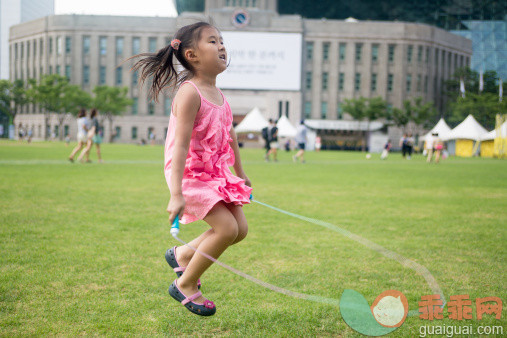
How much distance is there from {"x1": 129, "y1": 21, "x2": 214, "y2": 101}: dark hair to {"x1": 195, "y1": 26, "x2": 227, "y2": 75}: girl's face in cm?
4

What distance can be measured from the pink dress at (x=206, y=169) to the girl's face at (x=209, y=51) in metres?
0.19

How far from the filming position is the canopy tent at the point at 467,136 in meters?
42.5

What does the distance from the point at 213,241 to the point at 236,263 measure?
1542 millimetres

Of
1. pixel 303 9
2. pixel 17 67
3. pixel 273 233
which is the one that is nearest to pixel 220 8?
pixel 303 9

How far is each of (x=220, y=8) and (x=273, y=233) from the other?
226 ft

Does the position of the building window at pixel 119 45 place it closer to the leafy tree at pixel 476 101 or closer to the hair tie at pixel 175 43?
the leafy tree at pixel 476 101

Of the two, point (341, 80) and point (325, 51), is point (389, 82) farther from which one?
point (325, 51)

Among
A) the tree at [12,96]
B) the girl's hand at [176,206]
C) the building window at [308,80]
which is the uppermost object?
the building window at [308,80]

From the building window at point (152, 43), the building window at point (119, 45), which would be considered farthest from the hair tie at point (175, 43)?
the building window at point (119, 45)

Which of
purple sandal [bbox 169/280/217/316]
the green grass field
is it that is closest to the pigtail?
purple sandal [bbox 169/280/217/316]

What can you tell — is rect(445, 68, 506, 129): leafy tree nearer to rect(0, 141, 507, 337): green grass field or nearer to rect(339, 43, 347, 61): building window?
rect(339, 43, 347, 61): building window

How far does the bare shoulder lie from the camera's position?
2938 millimetres

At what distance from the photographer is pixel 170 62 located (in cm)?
333

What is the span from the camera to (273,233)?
6129 millimetres
